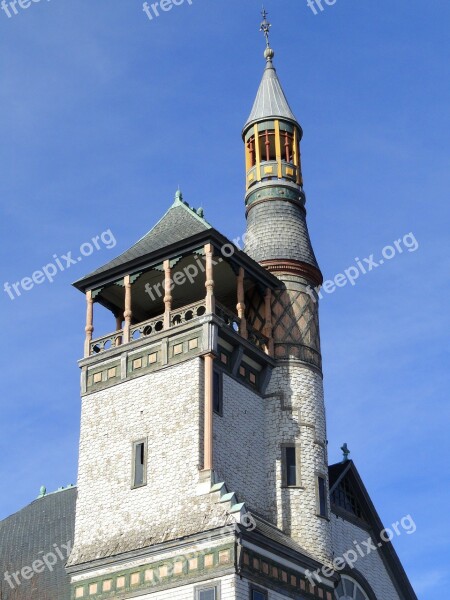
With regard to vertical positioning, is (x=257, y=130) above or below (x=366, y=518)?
above

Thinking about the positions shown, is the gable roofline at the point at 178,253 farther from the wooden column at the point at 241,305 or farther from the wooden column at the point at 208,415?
the wooden column at the point at 208,415

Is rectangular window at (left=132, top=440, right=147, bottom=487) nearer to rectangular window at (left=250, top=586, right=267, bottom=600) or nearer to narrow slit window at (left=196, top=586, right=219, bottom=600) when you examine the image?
narrow slit window at (left=196, top=586, right=219, bottom=600)

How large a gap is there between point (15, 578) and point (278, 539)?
10.9 m

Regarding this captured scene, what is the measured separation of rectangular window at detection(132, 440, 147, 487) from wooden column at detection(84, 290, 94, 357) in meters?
4.72

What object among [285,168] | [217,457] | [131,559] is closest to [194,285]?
[285,168]

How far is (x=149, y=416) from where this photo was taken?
37156 millimetres

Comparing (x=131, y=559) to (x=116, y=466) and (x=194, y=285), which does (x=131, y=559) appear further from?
(x=194, y=285)

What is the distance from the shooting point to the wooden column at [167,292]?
3850cm

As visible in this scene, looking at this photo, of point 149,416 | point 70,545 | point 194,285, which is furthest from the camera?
point 194,285

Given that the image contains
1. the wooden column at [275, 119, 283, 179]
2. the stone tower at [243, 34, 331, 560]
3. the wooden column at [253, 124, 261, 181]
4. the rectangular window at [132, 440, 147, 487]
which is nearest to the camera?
the rectangular window at [132, 440, 147, 487]

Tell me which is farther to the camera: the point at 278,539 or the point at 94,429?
the point at 94,429

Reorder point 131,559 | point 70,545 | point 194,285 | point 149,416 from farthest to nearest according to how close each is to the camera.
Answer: point 194,285 < point 70,545 < point 149,416 < point 131,559

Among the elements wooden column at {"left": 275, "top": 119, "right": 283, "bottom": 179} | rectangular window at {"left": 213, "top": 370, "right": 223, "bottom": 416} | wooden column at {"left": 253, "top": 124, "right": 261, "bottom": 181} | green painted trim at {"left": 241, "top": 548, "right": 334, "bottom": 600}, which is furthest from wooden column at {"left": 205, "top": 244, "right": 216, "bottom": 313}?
green painted trim at {"left": 241, "top": 548, "right": 334, "bottom": 600}

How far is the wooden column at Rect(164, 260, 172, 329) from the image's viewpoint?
126 ft
